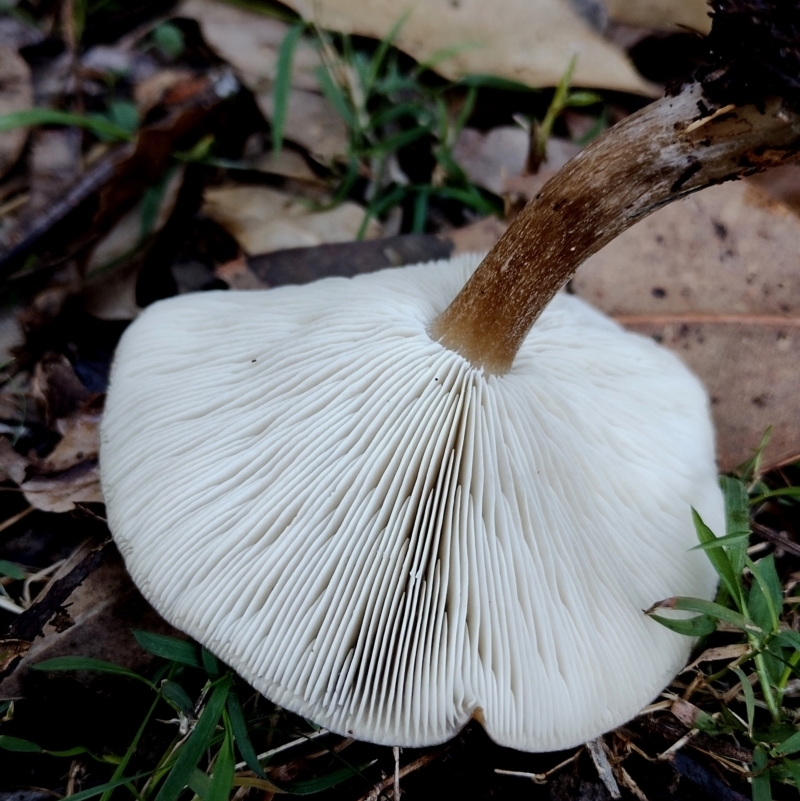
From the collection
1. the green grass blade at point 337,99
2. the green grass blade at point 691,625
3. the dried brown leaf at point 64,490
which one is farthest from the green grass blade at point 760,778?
the green grass blade at point 337,99

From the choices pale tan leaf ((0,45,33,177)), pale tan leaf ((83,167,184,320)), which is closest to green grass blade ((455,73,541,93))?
pale tan leaf ((83,167,184,320))

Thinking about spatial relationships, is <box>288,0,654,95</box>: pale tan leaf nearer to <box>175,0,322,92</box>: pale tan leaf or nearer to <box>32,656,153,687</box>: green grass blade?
<box>175,0,322,92</box>: pale tan leaf

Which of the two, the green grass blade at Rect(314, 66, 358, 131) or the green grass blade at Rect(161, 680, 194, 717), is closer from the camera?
the green grass blade at Rect(161, 680, 194, 717)

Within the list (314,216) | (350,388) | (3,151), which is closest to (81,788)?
(350,388)

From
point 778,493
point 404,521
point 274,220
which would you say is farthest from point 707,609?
point 274,220

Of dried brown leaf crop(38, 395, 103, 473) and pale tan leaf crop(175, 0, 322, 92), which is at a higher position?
pale tan leaf crop(175, 0, 322, 92)

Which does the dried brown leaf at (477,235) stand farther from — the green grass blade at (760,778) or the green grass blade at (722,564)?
the green grass blade at (760,778)

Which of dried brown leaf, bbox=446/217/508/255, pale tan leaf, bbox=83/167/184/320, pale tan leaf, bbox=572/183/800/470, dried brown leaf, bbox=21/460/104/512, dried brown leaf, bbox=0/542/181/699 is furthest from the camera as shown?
dried brown leaf, bbox=446/217/508/255

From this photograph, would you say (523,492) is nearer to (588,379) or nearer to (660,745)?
(588,379)
